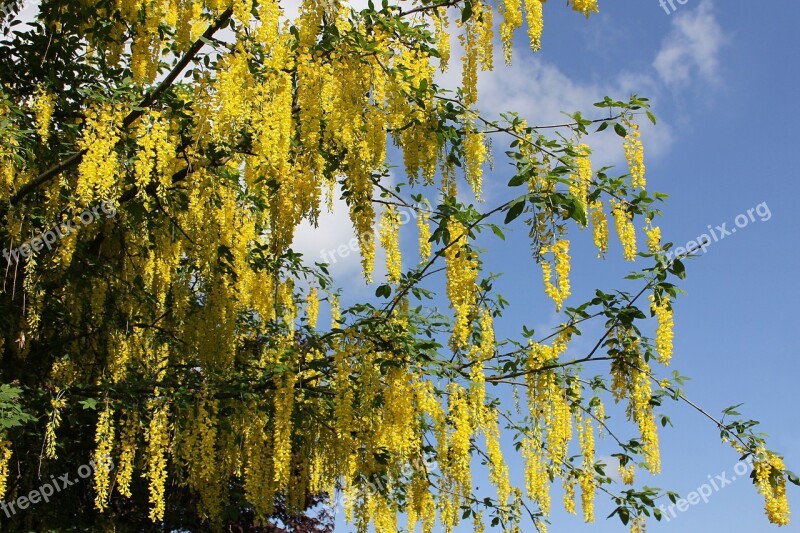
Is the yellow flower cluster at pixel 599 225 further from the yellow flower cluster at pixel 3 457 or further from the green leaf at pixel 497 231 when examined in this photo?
the yellow flower cluster at pixel 3 457

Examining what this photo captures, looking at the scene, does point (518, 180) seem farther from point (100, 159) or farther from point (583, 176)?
point (100, 159)

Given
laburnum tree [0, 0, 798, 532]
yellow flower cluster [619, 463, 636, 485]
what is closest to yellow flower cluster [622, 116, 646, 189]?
laburnum tree [0, 0, 798, 532]

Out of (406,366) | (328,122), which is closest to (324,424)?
(406,366)

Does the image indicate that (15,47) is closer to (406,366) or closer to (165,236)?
(165,236)

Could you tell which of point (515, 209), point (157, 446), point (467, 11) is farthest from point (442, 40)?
point (157, 446)

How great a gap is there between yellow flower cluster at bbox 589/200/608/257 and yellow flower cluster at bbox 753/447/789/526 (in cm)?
200

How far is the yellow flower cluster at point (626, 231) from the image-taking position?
200 inches

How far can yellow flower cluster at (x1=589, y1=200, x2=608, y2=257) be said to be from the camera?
16.9 ft

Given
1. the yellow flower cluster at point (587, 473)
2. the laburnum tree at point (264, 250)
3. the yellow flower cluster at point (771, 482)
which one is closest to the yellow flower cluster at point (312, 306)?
the laburnum tree at point (264, 250)

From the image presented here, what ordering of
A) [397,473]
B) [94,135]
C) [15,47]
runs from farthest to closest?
[15,47] < [397,473] < [94,135]

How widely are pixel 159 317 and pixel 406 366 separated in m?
2.25

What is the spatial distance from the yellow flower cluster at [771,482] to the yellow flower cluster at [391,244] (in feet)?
9.82

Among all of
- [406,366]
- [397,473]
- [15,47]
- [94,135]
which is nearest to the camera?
[94,135]

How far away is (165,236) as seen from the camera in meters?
5.47
